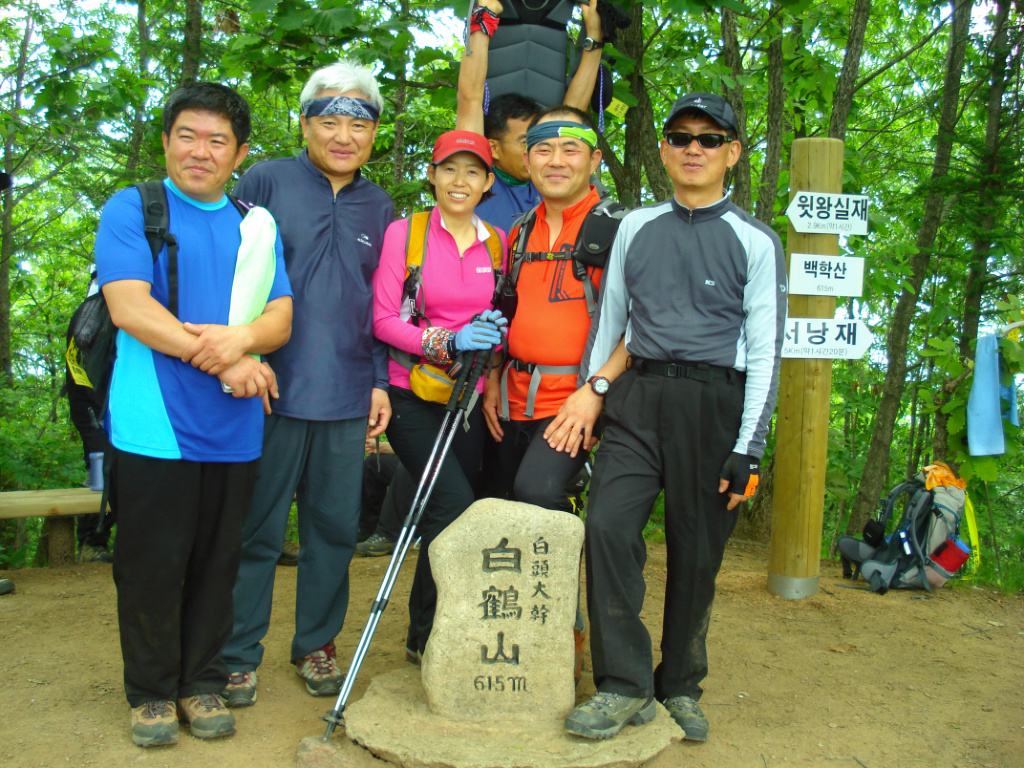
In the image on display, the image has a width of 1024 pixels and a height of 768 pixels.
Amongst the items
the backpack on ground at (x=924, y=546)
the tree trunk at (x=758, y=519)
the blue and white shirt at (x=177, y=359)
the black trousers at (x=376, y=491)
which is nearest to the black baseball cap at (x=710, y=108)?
the blue and white shirt at (x=177, y=359)

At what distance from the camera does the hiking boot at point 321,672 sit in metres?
3.47

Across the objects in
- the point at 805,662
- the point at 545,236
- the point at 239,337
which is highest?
the point at 545,236

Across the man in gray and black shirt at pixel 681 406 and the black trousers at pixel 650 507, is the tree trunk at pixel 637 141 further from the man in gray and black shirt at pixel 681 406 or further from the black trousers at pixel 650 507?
the black trousers at pixel 650 507

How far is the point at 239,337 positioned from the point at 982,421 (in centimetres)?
500

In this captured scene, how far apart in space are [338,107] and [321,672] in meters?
2.44

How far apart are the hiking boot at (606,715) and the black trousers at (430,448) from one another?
79 cm

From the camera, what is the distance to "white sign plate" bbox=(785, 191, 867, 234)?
Result: 502 centimetres

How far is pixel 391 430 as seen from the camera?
11.7 feet

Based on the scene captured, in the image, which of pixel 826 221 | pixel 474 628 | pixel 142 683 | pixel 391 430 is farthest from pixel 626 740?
pixel 826 221

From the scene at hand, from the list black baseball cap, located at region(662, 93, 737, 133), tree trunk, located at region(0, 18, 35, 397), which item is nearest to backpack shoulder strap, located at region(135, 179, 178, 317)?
black baseball cap, located at region(662, 93, 737, 133)

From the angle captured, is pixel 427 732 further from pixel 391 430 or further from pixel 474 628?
pixel 391 430

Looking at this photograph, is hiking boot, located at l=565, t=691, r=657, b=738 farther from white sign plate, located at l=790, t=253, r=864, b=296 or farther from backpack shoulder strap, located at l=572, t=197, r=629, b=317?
white sign plate, located at l=790, t=253, r=864, b=296

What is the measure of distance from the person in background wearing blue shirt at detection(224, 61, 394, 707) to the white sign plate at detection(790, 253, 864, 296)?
280 cm

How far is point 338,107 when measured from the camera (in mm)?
3381
